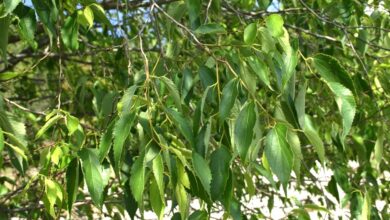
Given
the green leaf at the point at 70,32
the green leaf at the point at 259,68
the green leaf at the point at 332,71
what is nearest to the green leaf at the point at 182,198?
the green leaf at the point at 259,68

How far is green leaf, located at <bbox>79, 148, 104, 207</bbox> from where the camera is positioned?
1.11 m

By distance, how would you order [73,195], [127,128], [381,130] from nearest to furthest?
[127,128]
[73,195]
[381,130]

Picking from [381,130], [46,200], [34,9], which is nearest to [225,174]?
[46,200]

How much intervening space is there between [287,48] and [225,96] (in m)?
0.17

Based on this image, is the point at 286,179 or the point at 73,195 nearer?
the point at 286,179

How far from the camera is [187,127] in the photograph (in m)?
1.11

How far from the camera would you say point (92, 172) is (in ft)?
3.70

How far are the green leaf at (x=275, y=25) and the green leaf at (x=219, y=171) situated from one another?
0.28m

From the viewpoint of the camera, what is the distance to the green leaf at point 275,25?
3.97ft

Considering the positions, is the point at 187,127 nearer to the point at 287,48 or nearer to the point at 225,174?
the point at 225,174

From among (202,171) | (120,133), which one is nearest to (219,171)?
(202,171)

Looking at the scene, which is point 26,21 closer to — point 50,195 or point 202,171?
point 50,195

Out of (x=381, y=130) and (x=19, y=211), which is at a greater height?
(x=381, y=130)

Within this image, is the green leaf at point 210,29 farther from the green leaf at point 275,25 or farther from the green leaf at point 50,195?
the green leaf at point 50,195
